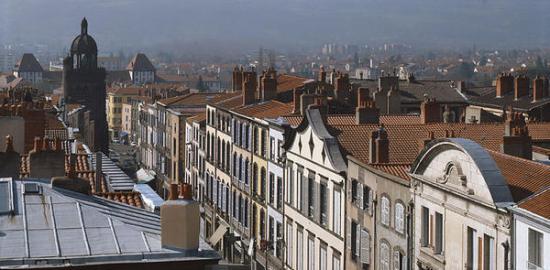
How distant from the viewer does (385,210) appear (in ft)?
109

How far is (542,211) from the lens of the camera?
22969 millimetres

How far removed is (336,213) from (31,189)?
21266mm

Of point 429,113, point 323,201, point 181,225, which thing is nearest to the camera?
point 181,225

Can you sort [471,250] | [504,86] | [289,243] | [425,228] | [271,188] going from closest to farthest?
[471,250], [425,228], [289,243], [271,188], [504,86]

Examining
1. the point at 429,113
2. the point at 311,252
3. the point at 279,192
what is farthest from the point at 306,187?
the point at 429,113

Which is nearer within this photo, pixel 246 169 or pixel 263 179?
pixel 263 179

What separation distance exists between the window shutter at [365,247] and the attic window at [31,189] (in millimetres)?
17967

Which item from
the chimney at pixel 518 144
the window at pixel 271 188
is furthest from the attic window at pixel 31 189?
the window at pixel 271 188

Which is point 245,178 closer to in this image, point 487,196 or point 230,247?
point 230,247

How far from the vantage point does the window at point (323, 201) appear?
39.9 meters

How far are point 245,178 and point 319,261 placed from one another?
15.3 m

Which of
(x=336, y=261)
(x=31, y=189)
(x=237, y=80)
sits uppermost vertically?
(x=31, y=189)

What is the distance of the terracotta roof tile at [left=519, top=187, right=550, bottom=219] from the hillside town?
0.16 ft

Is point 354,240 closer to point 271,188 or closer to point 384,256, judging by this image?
point 384,256
